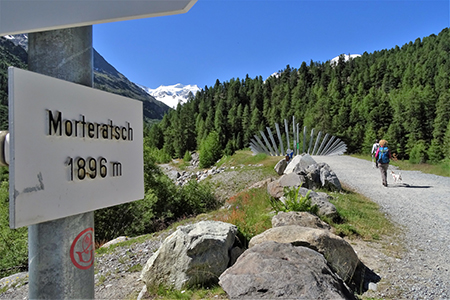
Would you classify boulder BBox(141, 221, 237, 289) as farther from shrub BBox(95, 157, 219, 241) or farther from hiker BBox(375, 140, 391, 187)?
hiker BBox(375, 140, 391, 187)

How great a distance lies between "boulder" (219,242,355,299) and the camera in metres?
3.01

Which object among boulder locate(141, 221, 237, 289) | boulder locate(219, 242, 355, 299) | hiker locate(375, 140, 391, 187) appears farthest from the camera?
hiker locate(375, 140, 391, 187)

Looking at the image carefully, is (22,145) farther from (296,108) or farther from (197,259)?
(296,108)

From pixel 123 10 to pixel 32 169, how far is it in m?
0.93

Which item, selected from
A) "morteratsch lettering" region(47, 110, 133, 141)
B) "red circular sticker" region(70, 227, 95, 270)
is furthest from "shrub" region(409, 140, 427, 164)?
"red circular sticker" region(70, 227, 95, 270)

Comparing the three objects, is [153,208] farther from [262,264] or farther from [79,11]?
[79,11]

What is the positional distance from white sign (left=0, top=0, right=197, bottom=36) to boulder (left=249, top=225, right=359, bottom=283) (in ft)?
12.4

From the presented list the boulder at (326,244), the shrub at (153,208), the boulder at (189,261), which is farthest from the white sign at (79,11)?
the shrub at (153,208)

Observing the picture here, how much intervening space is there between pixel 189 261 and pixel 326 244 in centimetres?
226

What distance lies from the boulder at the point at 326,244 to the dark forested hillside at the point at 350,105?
59.4m

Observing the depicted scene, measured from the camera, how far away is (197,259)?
4273mm

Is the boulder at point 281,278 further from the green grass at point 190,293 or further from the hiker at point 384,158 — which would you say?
the hiker at point 384,158

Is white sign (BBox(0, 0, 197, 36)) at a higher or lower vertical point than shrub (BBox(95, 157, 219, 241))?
higher

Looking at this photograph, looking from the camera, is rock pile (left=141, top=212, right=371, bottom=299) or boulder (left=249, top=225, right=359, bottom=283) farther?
boulder (left=249, top=225, right=359, bottom=283)
